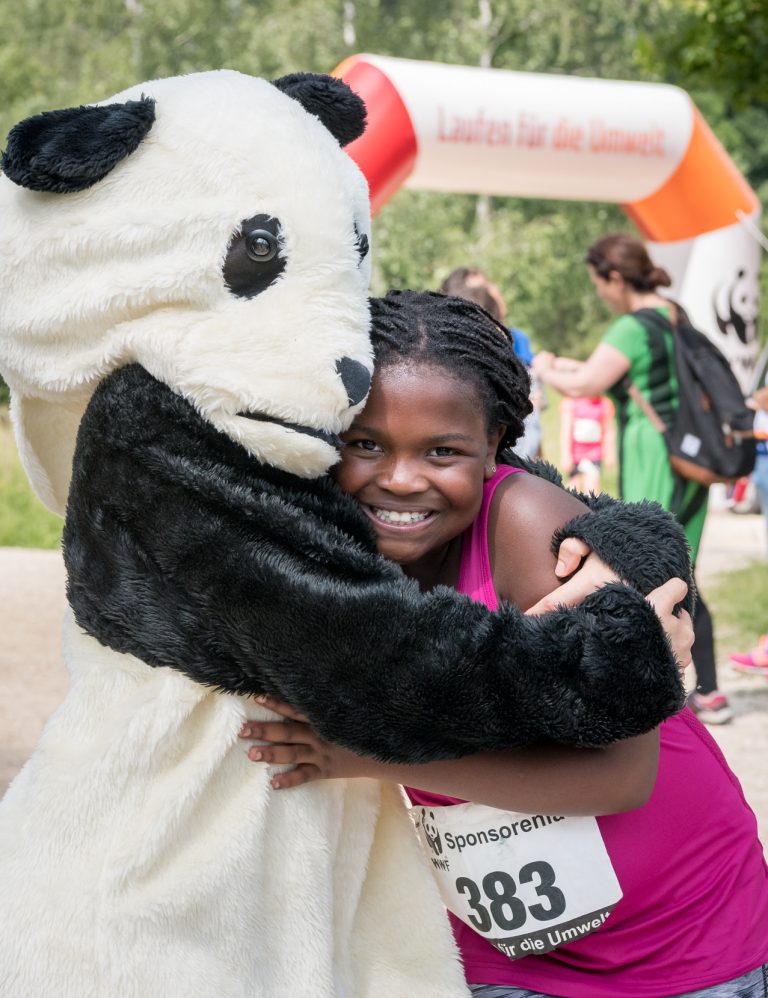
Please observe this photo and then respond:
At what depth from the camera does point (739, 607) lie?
8578mm

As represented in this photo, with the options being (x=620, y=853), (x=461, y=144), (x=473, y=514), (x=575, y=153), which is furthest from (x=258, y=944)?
(x=575, y=153)

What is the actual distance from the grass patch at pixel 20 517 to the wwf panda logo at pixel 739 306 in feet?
19.8

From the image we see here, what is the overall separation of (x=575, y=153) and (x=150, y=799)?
27.9 feet

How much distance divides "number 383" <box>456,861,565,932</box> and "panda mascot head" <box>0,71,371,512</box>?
26.2 inches

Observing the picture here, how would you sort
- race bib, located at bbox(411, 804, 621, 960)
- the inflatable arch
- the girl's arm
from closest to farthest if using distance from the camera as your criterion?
the girl's arm → race bib, located at bbox(411, 804, 621, 960) → the inflatable arch

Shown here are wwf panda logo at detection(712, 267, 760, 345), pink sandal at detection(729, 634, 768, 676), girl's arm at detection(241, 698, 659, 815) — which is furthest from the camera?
wwf panda logo at detection(712, 267, 760, 345)

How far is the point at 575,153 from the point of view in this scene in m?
9.34

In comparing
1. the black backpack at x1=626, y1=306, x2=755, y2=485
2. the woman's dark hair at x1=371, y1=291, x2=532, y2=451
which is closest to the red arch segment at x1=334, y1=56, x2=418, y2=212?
the black backpack at x1=626, y1=306, x2=755, y2=485

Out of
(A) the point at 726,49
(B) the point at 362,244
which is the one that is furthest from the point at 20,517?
(B) the point at 362,244

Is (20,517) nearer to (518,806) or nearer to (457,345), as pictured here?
(457,345)

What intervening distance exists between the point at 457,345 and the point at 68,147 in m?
0.63

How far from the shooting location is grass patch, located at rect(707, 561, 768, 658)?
7.80m

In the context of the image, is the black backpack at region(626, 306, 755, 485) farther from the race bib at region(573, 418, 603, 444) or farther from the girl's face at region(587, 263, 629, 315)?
the race bib at region(573, 418, 603, 444)

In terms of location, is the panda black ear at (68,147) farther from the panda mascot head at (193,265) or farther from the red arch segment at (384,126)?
the red arch segment at (384,126)
